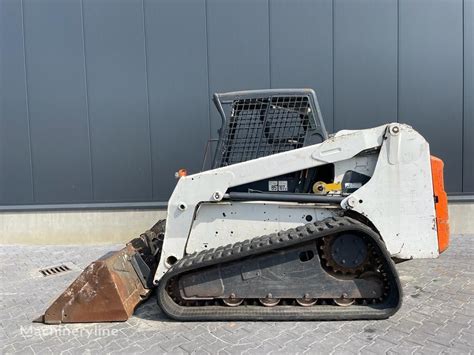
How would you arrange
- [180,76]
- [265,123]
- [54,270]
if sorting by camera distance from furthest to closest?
[180,76] → [54,270] → [265,123]

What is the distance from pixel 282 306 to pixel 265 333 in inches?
14.7

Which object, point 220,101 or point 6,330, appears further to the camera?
point 220,101

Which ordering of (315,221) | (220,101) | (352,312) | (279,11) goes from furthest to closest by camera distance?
1. (279,11)
2. (220,101)
3. (315,221)
4. (352,312)

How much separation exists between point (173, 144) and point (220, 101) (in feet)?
9.57

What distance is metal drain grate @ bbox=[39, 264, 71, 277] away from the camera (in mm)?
5246

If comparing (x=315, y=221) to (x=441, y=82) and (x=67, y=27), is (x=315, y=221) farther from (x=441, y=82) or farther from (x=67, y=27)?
(x=67, y=27)

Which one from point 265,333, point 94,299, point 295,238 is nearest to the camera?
point 265,333

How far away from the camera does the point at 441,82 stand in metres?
6.50

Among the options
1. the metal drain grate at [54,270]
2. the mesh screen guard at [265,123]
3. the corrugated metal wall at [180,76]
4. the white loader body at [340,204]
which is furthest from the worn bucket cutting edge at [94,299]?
the corrugated metal wall at [180,76]

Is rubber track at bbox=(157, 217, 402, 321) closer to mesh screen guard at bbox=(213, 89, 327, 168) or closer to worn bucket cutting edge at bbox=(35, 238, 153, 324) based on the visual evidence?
worn bucket cutting edge at bbox=(35, 238, 153, 324)

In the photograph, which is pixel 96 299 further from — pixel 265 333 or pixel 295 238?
pixel 295 238

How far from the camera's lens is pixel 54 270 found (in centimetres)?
538

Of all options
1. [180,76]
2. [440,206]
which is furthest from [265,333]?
[180,76]

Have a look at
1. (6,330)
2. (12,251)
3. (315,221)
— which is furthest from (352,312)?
(12,251)
